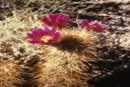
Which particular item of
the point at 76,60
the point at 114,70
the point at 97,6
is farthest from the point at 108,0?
the point at 76,60

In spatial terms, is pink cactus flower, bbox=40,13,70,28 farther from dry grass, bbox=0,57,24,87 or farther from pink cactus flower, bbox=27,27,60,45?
dry grass, bbox=0,57,24,87

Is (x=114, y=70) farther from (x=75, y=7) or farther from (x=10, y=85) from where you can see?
(x=75, y=7)

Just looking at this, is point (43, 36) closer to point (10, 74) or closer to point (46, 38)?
point (46, 38)

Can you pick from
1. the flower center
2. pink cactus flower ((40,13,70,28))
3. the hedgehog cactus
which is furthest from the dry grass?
pink cactus flower ((40,13,70,28))

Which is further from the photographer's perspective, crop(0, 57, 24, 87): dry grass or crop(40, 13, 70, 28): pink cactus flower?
crop(40, 13, 70, 28): pink cactus flower

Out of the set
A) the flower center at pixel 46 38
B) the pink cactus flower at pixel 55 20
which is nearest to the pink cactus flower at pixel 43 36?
the flower center at pixel 46 38

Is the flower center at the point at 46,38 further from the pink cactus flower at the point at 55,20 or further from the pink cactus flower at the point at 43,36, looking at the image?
the pink cactus flower at the point at 55,20
